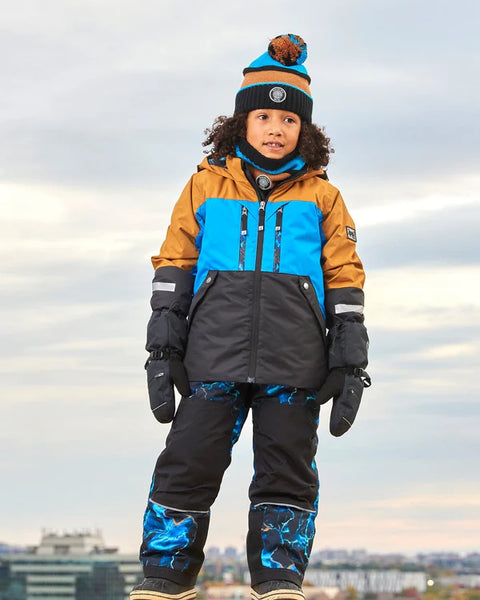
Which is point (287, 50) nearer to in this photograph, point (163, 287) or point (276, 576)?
point (163, 287)

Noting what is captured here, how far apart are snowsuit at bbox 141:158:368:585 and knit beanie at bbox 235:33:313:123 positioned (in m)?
0.50

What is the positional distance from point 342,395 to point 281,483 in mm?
609

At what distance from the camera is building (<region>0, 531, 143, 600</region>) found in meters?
92.2

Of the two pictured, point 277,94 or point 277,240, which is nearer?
A: point 277,240

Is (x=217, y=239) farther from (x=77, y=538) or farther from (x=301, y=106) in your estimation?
(x=77, y=538)

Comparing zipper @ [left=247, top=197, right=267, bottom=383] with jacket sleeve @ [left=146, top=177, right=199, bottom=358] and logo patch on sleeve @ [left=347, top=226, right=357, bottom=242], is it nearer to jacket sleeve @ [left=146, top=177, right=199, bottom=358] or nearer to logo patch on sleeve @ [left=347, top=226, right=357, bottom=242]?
jacket sleeve @ [left=146, top=177, right=199, bottom=358]

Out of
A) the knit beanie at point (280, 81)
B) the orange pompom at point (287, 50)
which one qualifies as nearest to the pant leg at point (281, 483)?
the knit beanie at point (280, 81)

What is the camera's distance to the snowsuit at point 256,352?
236 inches

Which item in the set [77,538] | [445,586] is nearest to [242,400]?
[445,586]

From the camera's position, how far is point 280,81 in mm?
6477

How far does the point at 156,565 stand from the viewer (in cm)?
601

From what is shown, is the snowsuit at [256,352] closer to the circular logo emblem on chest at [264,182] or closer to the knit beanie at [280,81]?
the circular logo emblem on chest at [264,182]

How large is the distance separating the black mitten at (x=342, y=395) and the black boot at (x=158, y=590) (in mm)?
1261

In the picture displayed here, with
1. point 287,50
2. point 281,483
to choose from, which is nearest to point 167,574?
→ point 281,483
